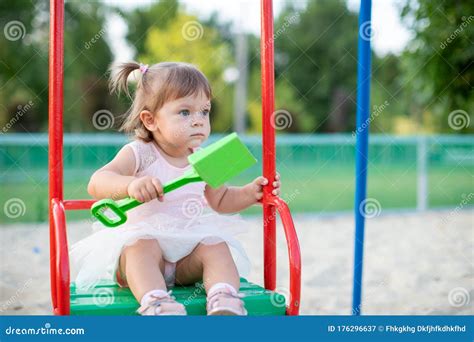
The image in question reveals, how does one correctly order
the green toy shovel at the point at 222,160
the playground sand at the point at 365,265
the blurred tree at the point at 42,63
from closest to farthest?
the green toy shovel at the point at 222,160
the playground sand at the point at 365,265
the blurred tree at the point at 42,63

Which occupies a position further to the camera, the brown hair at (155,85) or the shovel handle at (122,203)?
the brown hair at (155,85)

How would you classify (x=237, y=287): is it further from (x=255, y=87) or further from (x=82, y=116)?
(x=255, y=87)

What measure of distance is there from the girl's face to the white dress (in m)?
0.13

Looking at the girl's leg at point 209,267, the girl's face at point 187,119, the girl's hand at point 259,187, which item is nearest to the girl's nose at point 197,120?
the girl's face at point 187,119

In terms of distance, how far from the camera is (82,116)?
19156 mm

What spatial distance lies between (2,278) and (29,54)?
420 inches

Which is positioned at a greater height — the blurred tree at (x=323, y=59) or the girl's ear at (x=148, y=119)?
the blurred tree at (x=323, y=59)

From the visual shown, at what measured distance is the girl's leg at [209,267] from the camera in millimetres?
1841

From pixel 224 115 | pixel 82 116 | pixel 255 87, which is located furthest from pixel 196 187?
pixel 255 87

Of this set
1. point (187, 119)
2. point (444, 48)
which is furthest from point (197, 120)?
point (444, 48)

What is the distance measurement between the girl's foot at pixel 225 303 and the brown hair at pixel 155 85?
0.59 m

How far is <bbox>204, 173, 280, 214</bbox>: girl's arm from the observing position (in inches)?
78.8

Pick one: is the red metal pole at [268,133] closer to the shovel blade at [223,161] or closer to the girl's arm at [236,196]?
the girl's arm at [236,196]

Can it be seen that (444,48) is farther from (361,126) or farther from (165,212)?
(165,212)
